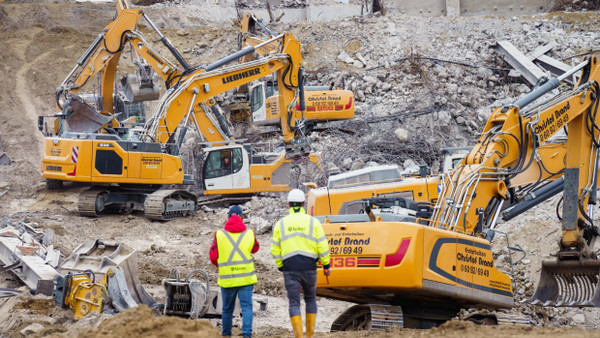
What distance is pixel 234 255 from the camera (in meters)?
8.29

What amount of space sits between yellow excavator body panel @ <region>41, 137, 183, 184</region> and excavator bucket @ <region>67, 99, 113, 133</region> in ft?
3.91

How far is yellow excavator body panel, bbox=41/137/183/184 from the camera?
61.8 ft

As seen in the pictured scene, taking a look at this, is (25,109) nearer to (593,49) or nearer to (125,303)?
(593,49)

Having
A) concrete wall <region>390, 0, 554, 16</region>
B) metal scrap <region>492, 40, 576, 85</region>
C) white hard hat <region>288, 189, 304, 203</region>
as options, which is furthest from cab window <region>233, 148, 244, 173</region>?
concrete wall <region>390, 0, 554, 16</region>

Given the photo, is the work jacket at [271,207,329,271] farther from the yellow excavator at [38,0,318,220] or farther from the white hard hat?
the yellow excavator at [38,0,318,220]

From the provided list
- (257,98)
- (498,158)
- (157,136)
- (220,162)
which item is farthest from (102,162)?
(498,158)

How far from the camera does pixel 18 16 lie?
38.8m

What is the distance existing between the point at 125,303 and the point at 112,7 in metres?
33.0

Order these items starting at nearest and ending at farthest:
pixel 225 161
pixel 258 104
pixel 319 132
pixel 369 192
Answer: pixel 369 192, pixel 225 161, pixel 319 132, pixel 258 104

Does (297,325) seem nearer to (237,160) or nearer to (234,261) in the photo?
(234,261)

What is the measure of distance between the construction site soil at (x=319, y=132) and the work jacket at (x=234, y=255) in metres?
0.90

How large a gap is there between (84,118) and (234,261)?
13.3m

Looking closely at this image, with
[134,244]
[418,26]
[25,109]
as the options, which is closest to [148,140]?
[134,244]

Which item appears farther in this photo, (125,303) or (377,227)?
(125,303)
